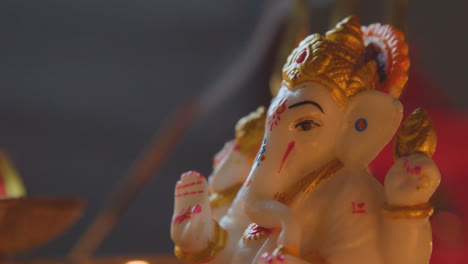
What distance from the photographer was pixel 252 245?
33.0 inches

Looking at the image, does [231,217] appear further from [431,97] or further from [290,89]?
[431,97]

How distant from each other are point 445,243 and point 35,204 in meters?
1.59

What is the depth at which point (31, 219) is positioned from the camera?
5.25 feet

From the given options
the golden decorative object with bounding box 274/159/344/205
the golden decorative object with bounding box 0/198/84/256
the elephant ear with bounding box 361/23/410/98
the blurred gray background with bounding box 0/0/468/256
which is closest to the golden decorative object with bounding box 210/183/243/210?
the golden decorative object with bounding box 274/159/344/205

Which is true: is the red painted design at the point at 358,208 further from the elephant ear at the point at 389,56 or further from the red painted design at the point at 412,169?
the elephant ear at the point at 389,56

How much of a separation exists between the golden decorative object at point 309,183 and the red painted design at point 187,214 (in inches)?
4.6

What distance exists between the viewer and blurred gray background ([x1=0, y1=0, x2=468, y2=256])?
3.74 m

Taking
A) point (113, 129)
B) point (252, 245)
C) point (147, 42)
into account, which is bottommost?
point (252, 245)

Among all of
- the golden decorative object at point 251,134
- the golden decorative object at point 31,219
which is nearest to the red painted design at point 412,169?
the golden decorative object at point 251,134

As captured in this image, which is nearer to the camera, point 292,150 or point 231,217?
point 292,150

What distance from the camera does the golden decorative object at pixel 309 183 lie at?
0.82 metres

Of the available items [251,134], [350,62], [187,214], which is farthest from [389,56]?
[187,214]

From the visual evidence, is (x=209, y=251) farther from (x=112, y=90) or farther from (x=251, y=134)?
(x=112, y=90)

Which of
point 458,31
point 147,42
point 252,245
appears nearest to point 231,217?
point 252,245
